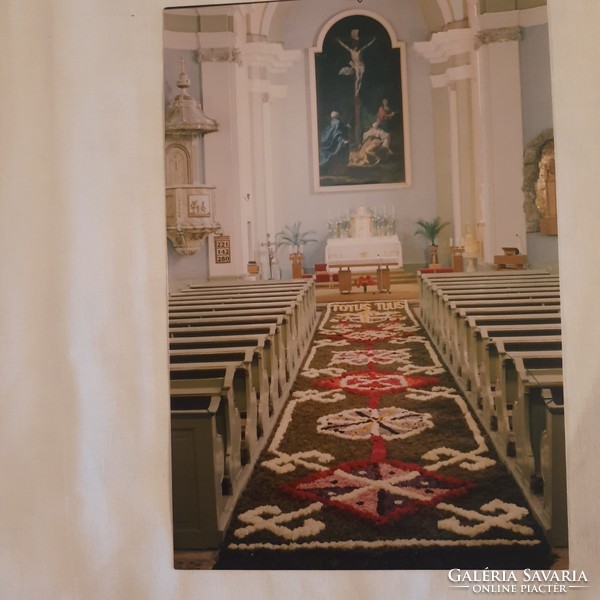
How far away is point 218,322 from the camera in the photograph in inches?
114

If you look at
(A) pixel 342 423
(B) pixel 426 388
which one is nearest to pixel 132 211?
(A) pixel 342 423

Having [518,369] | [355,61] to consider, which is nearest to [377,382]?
[518,369]

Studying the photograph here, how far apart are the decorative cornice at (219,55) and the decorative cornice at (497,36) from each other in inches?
37.0

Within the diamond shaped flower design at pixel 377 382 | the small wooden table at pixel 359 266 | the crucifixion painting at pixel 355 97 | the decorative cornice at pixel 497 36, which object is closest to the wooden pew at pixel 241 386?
the diamond shaped flower design at pixel 377 382

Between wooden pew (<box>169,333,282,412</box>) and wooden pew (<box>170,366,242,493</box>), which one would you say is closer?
wooden pew (<box>170,366,242,493</box>)

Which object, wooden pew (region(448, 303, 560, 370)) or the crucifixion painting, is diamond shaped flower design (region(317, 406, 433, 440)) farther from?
the crucifixion painting

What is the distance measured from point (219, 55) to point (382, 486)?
5.18ft

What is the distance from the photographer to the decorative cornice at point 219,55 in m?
2.37

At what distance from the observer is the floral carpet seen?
2.25 m

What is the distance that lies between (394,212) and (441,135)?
597 mm

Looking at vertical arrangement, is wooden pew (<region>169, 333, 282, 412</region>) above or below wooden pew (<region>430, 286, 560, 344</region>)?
below

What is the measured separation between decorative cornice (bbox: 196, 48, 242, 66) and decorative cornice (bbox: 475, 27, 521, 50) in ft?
3.08

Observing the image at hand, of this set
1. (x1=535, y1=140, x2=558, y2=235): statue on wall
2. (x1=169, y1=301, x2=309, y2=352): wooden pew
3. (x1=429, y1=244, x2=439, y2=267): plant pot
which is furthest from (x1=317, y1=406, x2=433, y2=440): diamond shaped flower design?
(x1=535, y1=140, x2=558, y2=235): statue on wall

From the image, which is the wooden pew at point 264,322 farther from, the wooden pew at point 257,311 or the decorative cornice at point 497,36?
the decorative cornice at point 497,36
